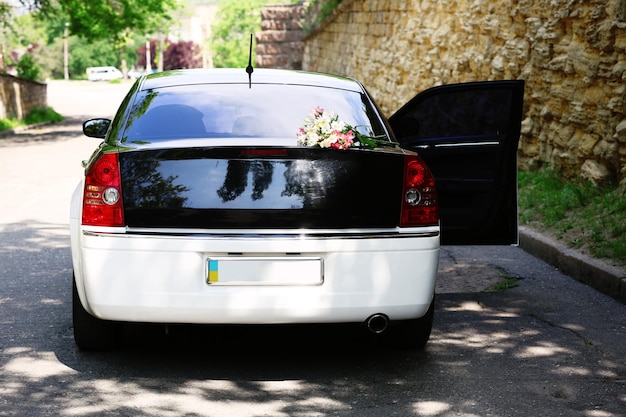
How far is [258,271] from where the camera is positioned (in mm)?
4953

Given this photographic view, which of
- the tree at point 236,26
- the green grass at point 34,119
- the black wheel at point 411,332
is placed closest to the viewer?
the black wheel at point 411,332

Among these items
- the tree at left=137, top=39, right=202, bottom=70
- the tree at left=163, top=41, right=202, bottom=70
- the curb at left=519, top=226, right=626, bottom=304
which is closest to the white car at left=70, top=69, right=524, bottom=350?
the curb at left=519, top=226, right=626, bottom=304

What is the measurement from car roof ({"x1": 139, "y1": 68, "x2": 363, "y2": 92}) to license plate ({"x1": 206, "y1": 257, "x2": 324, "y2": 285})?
1531mm

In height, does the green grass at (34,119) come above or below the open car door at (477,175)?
below

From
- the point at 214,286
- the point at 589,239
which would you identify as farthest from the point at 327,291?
the point at 589,239

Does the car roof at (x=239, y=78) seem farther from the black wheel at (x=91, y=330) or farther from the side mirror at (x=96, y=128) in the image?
the black wheel at (x=91, y=330)

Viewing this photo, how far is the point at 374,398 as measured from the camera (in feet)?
16.1

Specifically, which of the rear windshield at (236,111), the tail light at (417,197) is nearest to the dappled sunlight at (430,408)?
the tail light at (417,197)

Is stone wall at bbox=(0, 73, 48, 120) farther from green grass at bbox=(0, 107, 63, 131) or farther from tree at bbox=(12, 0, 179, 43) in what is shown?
tree at bbox=(12, 0, 179, 43)

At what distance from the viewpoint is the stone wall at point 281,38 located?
36.2 m

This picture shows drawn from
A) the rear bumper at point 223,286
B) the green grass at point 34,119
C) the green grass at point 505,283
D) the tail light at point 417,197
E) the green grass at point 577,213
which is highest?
the tail light at point 417,197

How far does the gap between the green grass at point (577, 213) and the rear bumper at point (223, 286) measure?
356cm

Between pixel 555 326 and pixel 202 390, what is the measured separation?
2.55 m

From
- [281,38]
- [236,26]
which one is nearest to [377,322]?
[281,38]
